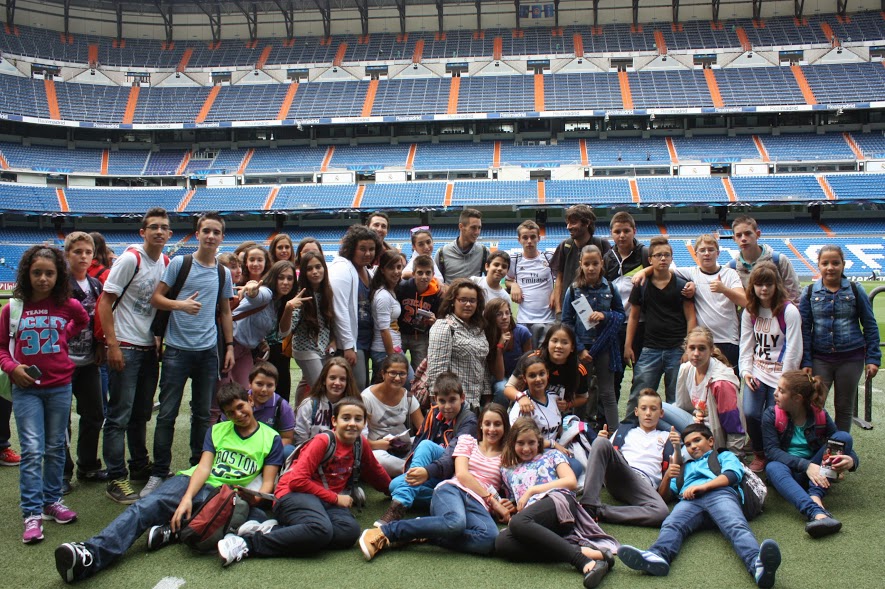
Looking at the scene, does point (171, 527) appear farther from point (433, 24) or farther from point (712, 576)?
point (433, 24)

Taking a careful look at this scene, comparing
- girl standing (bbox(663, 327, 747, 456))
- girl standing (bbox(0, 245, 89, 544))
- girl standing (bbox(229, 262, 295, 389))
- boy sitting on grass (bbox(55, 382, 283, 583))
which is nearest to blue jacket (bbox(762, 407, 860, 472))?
girl standing (bbox(663, 327, 747, 456))

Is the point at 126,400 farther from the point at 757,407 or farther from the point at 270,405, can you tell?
the point at 757,407

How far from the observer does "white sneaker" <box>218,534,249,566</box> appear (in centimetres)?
400

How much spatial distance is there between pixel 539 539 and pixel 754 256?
3.75 meters

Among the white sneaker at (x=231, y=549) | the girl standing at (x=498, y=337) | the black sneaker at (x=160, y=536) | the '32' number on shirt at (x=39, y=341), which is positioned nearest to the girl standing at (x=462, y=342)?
the girl standing at (x=498, y=337)

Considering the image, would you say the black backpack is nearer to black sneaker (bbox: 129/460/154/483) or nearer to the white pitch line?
black sneaker (bbox: 129/460/154/483)

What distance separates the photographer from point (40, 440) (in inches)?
178

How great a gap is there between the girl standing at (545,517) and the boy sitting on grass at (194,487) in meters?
1.76

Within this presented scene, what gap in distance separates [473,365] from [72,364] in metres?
Answer: 3.19

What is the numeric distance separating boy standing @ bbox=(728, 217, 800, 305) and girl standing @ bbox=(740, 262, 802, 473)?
446 mm

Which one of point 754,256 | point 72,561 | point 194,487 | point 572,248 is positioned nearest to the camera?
point 72,561

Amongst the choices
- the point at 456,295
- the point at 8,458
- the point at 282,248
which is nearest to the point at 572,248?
the point at 456,295

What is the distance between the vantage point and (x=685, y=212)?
121 feet

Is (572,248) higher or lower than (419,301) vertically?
higher
